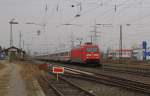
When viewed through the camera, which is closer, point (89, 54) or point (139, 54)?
point (89, 54)

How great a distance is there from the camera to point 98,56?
55625 mm

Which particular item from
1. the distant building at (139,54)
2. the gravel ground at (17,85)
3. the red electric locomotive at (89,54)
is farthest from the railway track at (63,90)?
the distant building at (139,54)

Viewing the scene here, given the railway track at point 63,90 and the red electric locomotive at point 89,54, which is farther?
the red electric locomotive at point 89,54

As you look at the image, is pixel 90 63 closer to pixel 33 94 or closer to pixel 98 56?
pixel 98 56

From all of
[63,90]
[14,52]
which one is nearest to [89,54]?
[63,90]

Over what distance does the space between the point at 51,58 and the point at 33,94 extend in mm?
70764

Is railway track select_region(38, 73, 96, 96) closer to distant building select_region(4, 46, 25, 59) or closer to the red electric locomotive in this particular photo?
the red electric locomotive

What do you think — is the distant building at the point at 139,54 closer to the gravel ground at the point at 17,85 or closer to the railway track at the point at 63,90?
the gravel ground at the point at 17,85

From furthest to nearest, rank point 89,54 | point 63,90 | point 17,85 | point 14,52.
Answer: point 14,52 → point 89,54 → point 17,85 → point 63,90

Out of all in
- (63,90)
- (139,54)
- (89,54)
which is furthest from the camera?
(139,54)

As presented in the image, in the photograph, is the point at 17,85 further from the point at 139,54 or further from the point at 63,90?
the point at 139,54

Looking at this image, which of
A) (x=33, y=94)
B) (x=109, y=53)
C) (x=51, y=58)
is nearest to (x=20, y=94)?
(x=33, y=94)

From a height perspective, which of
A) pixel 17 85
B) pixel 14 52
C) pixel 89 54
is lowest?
pixel 17 85

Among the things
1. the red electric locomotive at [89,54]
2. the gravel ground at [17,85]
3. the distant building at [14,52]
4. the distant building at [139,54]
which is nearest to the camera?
the gravel ground at [17,85]
